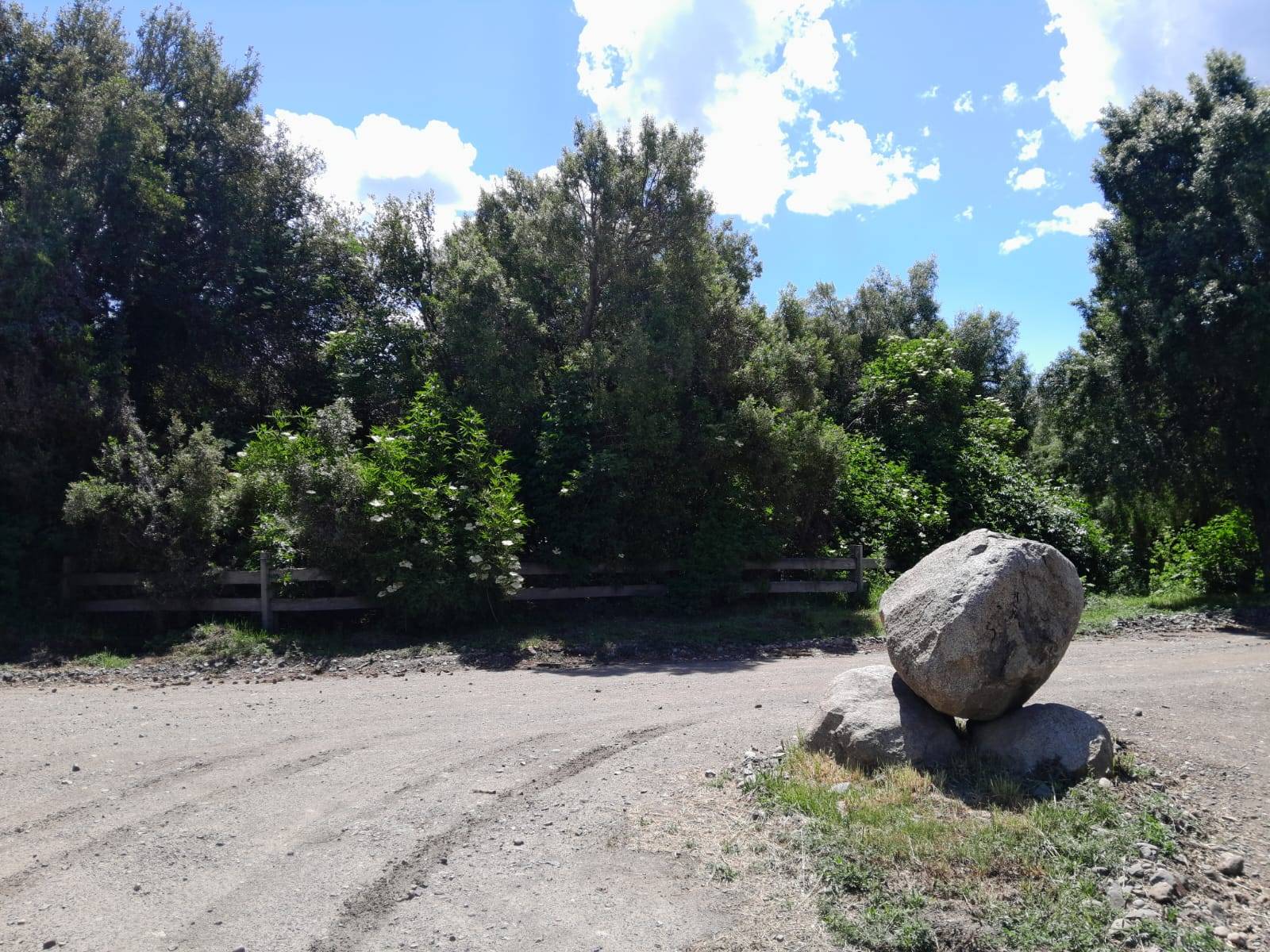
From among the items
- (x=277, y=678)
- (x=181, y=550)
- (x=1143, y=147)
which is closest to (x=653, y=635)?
(x=277, y=678)

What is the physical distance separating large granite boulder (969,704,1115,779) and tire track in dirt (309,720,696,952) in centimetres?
288

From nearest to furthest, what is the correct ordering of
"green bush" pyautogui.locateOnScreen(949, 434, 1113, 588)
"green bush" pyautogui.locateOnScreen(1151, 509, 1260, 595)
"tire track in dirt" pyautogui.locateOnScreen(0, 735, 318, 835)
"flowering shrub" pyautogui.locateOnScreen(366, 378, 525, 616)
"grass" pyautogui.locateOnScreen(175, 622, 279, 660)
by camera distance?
"tire track in dirt" pyautogui.locateOnScreen(0, 735, 318, 835) < "grass" pyautogui.locateOnScreen(175, 622, 279, 660) < "flowering shrub" pyautogui.locateOnScreen(366, 378, 525, 616) < "green bush" pyautogui.locateOnScreen(1151, 509, 1260, 595) < "green bush" pyautogui.locateOnScreen(949, 434, 1113, 588)

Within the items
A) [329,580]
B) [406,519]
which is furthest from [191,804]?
[329,580]

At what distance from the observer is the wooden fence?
13.1 meters

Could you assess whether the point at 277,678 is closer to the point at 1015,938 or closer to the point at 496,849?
the point at 496,849

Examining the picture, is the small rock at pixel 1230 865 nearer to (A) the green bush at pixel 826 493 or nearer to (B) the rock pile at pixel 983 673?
(B) the rock pile at pixel 983 673

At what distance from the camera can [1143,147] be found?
Result: 1612 cm

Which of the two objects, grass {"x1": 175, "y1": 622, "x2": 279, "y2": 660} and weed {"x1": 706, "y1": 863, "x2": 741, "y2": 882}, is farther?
grass {"x1": 175, "y1": 622, "x2": 279, "y2": 660}

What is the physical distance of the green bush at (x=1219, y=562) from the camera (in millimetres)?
17875

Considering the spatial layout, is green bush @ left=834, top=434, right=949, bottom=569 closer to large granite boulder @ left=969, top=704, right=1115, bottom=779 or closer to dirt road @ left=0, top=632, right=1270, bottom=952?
dirt road @ left=0, top=632, right=1270, bottom=952

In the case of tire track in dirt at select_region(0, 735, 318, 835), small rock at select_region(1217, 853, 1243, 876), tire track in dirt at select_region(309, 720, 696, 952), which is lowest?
small rock at select_region(1217, 853, 1243, 876)

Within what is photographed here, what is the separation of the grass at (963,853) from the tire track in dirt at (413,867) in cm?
149

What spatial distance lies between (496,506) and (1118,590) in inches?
523

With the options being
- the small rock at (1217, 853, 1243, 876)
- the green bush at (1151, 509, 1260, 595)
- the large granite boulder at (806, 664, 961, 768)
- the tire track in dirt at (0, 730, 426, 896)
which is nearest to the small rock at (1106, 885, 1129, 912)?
the small rock at (1217, 853, 1243, 876)
